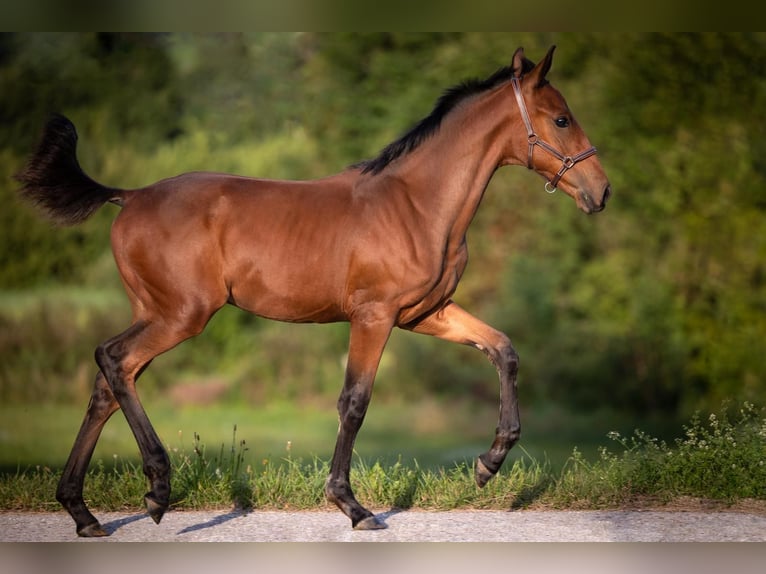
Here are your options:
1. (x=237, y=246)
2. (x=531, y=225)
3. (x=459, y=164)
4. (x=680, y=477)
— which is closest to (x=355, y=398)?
(x=237, y=246)

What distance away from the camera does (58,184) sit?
20.3 ft

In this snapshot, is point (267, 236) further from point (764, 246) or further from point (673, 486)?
point (764, 246)

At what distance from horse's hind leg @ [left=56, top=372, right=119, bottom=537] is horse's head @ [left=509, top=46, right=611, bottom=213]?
9.35 ft

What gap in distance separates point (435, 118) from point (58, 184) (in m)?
2.28

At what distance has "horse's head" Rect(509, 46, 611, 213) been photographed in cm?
605

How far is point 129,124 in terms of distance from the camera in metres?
17.0

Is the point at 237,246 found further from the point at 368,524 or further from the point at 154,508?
the point at 368,524

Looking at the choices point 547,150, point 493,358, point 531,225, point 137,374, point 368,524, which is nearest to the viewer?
point 368,524

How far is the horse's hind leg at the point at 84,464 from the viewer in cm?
590

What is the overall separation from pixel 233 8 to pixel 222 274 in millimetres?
2348

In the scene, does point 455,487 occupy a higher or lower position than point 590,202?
lower

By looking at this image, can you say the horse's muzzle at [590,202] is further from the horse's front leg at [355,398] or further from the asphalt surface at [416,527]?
the asphalt surface at [416,527]

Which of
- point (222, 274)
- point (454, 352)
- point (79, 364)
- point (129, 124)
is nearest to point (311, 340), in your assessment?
point (454, 352)

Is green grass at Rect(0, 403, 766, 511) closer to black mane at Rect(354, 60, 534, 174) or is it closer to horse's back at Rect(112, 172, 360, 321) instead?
horse's back at Rect(112, 172, 360, 321)
